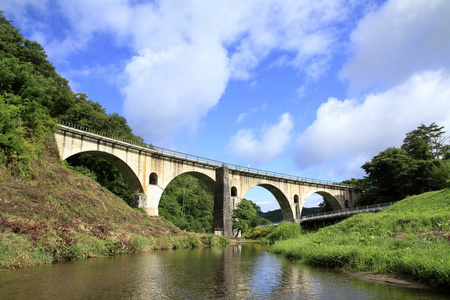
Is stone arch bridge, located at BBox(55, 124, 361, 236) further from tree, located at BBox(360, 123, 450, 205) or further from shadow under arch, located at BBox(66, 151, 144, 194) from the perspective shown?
tree, located at BBox(360, 123, 450, 205)

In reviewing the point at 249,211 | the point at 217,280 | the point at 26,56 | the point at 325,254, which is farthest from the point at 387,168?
the point at 26,56

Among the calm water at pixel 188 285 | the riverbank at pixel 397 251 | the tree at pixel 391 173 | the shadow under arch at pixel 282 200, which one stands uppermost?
the tree at pixel 391 173

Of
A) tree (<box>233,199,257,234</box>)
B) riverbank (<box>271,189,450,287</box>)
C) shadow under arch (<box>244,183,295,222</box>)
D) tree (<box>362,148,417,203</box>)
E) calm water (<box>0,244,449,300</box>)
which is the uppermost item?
tree (<box>362,148,417,203</box>)

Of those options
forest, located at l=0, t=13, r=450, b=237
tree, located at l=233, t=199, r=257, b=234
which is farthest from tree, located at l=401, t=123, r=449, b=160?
tree, located at l=233, t=199, r=257, b=234

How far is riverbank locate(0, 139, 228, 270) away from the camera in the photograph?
1035 centimetres

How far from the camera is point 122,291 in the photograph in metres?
6.41

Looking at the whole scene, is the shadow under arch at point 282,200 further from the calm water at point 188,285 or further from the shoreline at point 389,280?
the shoreline at point 389,280

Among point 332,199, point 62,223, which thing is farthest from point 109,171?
point 332,199

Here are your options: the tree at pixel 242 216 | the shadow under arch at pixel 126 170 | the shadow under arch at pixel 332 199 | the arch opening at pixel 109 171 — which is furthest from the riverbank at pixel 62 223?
the shadow under arch at pixel 332 199

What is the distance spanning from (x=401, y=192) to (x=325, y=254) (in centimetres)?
3967

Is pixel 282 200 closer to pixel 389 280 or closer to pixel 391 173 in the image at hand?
pixel 391 173

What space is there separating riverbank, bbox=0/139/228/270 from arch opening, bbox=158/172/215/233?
2165 centimetres

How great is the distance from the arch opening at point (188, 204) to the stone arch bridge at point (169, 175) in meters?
9.36

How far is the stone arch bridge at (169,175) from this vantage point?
2543 cm
